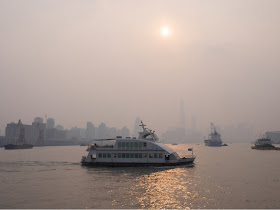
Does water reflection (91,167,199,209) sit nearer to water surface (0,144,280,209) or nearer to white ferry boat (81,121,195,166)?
water surface (0,144,280,209)

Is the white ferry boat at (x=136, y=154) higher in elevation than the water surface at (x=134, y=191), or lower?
higher

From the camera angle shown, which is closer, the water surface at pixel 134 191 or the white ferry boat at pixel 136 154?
the water surface at pixel 134 191

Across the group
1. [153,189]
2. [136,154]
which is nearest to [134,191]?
[153,189]

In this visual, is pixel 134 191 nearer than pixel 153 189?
Yes

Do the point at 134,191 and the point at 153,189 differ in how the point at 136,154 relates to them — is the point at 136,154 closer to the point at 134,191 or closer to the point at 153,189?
the point at 153,189

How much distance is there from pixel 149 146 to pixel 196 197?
→ 26315mm

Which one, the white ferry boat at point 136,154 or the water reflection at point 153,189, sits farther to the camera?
the white ferry boat at point 136,154

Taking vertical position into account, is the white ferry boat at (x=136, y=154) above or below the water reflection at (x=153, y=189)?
above

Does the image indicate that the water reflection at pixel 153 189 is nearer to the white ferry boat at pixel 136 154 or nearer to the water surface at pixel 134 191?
the water surface at pixel 134 191

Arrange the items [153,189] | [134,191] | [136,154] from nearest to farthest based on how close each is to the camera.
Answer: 1. [134,191]
2. [153,189]
3. [136,154]

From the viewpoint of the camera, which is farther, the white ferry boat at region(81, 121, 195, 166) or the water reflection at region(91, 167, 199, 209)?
the white ferry boat at region(81, 121, 195, 166)

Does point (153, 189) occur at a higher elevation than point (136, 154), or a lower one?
lower

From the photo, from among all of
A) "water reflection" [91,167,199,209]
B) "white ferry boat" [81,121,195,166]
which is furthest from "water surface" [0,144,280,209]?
"white ferry boat" [81,121,195,166]

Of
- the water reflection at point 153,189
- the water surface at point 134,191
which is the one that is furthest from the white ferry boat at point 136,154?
the water surface at point 134,191
